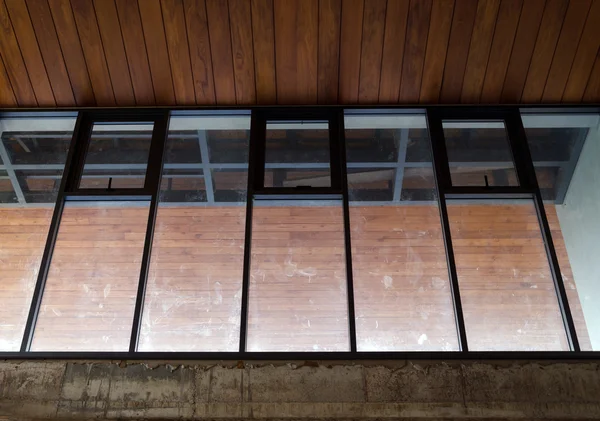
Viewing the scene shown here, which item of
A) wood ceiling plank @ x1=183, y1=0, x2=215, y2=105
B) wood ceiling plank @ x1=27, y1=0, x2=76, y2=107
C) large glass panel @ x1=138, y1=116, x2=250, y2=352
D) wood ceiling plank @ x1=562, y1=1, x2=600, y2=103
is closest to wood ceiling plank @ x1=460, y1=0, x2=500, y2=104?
wood ceiling plank @ x1=562, y1=1, x2=600, y2=103

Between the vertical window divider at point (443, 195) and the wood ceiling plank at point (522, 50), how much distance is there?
0.51 metres

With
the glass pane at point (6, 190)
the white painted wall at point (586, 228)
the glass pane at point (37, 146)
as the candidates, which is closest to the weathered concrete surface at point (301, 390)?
the white painted wall at point (586, 228)

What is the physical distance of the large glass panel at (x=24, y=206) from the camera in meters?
2.63

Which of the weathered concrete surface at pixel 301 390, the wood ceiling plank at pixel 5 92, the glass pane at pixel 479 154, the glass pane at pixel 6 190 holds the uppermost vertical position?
the wood ceiling plank at pixel 5 92

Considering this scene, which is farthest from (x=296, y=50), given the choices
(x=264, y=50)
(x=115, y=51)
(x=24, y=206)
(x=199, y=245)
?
(x=24, y=206)

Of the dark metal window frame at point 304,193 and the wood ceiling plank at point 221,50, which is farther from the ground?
the wood ceiling plank at point 221,50

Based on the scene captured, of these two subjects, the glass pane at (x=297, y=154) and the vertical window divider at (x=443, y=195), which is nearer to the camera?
the vertical window divider at (x=443, y=195)

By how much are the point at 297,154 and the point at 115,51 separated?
1361 mm

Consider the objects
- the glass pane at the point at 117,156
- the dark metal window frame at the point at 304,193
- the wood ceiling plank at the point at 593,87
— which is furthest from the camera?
the wood ceiling plank at the point at 593,87

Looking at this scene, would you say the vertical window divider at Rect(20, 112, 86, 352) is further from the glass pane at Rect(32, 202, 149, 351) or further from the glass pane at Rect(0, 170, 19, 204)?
the glass pane at Rect(0, 170, 19, 204)

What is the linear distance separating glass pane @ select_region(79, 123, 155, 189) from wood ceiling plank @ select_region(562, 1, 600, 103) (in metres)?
2.87

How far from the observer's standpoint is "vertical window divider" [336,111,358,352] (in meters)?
2.53

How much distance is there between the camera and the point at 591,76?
334 centimetres

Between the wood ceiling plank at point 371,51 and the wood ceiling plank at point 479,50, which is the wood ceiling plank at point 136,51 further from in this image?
the wood ceiling plank at point 479,50
